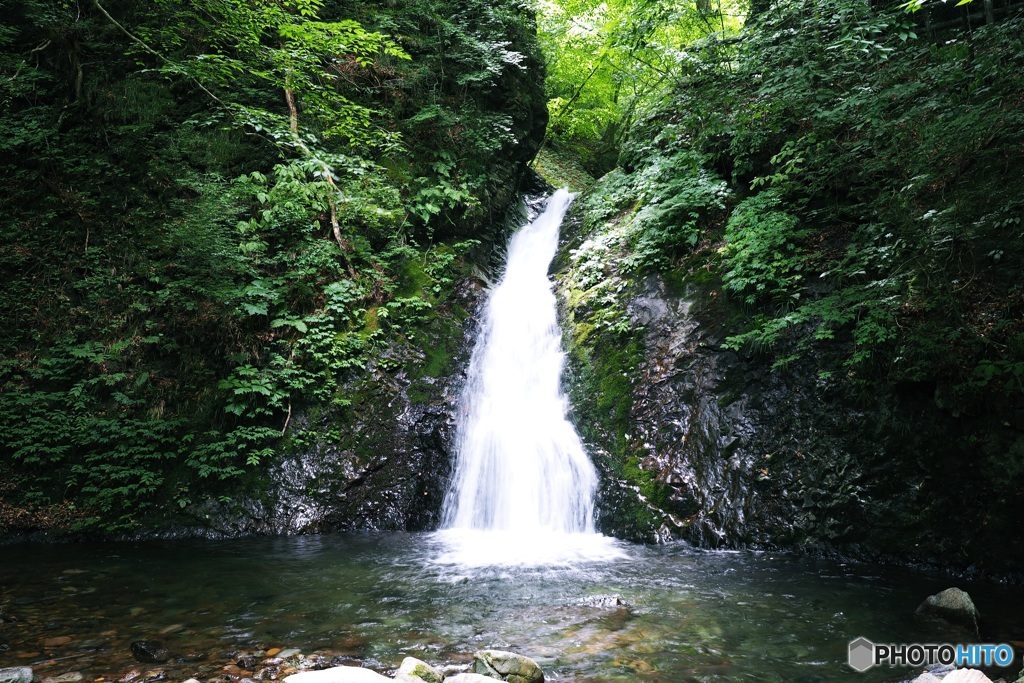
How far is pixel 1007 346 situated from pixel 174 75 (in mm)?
12540

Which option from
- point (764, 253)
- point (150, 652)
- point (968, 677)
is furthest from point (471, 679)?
point (764, 253)

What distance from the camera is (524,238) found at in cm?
1182

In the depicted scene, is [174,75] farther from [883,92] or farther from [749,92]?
[883,92]

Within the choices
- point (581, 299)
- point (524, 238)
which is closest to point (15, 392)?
point (581, 299)

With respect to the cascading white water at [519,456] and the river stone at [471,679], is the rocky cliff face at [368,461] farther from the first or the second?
the river stone at [471,679]

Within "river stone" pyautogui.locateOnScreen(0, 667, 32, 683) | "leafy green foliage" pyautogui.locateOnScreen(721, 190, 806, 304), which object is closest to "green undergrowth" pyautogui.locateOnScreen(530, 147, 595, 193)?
"leafy green foliage" pyautogui.locateOnScreen(721, 190, 806, 304)

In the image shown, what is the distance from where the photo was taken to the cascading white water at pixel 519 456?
6.34m

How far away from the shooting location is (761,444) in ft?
19.4

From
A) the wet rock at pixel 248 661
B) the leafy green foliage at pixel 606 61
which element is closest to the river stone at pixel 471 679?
the wet rock at pixel 248 661

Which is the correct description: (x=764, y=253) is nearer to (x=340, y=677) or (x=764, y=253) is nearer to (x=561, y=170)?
(x=340, y=677)

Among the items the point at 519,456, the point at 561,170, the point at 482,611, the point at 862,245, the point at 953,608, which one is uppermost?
the point at 561,170

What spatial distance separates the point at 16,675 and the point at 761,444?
6.33 m

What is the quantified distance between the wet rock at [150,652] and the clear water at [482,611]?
0.20 ft
